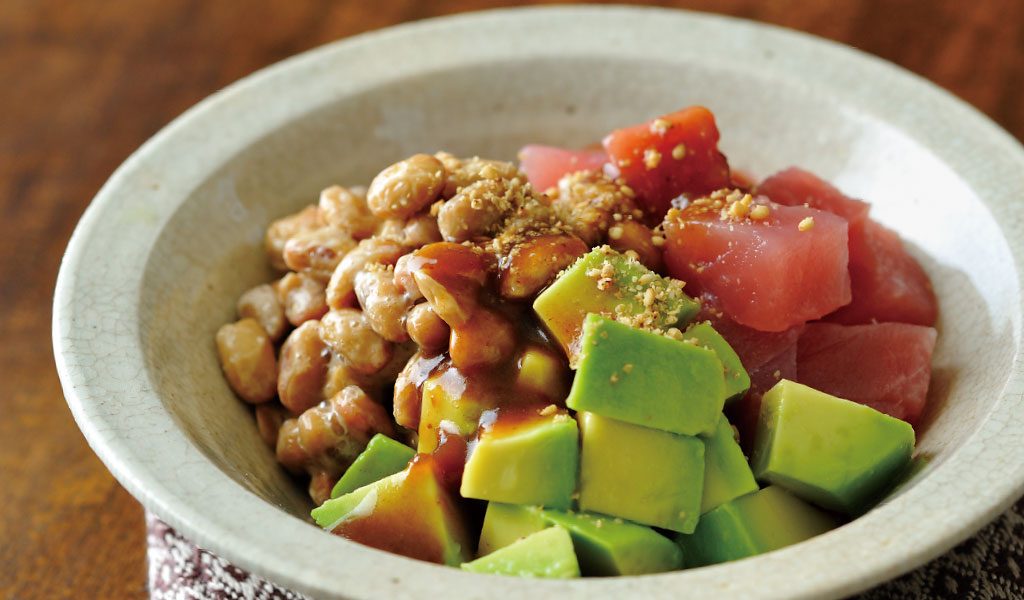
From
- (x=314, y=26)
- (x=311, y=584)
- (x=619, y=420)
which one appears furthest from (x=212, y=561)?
(x=314, y=26)

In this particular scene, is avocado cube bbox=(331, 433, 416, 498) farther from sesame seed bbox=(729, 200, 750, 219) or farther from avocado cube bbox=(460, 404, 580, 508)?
sesame seed bbox=(729, 200, 750, 219)

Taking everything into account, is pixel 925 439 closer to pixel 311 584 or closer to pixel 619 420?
pixel 619 420

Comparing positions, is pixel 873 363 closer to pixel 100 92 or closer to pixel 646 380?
pixel 646 380

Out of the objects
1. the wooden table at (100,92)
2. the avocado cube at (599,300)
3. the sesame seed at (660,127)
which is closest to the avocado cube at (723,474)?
the avocado cube at (599,300)

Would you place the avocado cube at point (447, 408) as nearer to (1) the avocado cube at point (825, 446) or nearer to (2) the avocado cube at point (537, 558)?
(2) the avocado cube at point (537, 558)

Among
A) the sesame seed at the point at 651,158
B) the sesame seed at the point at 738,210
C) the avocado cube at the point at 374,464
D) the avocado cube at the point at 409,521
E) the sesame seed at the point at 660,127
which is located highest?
the sesame seed at the point at 660,127
